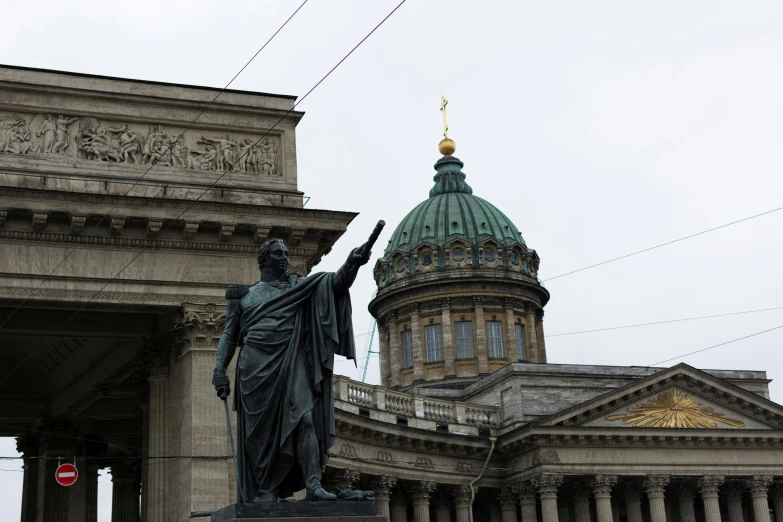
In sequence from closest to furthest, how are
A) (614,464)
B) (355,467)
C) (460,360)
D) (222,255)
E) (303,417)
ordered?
1. (303,417)
2. (222,255)
3. (355,467)
4. (614,464)
5. (460,360)

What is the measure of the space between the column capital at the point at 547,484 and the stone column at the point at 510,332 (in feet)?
54.8

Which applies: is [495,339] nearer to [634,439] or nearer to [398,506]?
[634,439]

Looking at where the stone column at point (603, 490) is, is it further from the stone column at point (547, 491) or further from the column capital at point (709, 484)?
the column capital at point (709, 484)

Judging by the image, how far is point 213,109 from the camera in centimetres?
2708

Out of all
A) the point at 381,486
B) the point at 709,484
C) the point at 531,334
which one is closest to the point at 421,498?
the point at 381,486

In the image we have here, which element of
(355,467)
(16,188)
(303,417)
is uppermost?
(16,188)

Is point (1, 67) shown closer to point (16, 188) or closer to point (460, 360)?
point (16, 188)

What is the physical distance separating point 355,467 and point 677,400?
18.7 meters

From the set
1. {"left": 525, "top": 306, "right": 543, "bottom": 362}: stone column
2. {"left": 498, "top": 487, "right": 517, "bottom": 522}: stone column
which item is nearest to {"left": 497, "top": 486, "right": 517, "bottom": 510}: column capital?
{"left": 498, "top": 487, "right": 517, "bottom": 522}: stone column

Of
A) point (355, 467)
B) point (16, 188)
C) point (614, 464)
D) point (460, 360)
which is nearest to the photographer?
point (16, 188)

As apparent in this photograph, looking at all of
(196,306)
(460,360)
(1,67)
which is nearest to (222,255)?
(196,306)

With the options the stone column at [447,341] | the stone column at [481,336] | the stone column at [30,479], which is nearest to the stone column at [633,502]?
the stone column at [481,336]

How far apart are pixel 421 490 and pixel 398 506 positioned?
1625 mm

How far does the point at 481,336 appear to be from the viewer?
70.4 m
